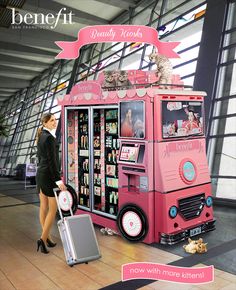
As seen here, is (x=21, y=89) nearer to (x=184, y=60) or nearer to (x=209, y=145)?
(x=184, y=60)

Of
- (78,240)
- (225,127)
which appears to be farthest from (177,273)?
(225,127)

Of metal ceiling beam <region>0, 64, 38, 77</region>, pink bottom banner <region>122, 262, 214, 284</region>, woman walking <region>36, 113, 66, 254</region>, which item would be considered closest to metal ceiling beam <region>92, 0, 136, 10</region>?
woman walking <region>36, 113, 66, 254</region>

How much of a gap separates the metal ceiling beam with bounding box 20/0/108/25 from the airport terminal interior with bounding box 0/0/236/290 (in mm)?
25

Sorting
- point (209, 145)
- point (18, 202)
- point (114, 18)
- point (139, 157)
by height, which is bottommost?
point (18, 202)

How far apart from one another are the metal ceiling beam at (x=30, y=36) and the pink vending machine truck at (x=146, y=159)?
18.4 ft

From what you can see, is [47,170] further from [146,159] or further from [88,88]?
[88,88]

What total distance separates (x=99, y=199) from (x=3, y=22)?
16.0 feet

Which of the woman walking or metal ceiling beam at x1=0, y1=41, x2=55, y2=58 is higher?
metal ceiling beam at x1=0, y1=41, x2=55, y2=58

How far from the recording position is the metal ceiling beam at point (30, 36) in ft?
29.6

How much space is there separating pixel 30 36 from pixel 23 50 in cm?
189

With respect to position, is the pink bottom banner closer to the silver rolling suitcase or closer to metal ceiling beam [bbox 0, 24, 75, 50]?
the silver rolling suitcase

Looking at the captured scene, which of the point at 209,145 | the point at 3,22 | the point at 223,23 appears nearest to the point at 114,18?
the point at 3,22

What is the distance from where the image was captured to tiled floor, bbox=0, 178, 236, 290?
2.55 m

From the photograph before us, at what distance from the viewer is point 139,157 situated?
3.62 metres
